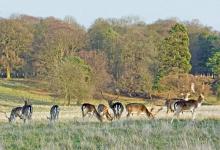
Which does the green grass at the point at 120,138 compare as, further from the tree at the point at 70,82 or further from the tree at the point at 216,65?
the tree at the point at 216,65

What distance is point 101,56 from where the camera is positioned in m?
63.3

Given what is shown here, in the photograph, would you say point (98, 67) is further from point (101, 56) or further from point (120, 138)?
point (120, 138)

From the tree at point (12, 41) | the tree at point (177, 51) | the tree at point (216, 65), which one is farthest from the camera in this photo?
the tree at point (12, 41)

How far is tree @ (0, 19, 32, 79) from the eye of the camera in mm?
67000

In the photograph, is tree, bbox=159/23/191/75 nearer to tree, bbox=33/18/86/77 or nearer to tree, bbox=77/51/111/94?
tree, bbox=77/51/111/94

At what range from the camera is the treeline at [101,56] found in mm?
54438

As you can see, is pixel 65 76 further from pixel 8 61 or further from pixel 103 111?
pixel 103 111

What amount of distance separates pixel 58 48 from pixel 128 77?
32.6 ft

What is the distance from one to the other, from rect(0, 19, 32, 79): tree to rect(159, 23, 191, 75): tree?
65.8 ft

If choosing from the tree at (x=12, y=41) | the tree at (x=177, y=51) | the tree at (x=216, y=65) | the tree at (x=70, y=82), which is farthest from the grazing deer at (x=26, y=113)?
the tree at (x=12, y=41)

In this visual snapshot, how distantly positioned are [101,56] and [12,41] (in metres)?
12.6

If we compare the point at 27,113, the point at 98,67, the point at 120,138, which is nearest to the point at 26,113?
the point at 27,113

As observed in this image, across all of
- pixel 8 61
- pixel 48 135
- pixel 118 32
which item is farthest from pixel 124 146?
pixel 118 32

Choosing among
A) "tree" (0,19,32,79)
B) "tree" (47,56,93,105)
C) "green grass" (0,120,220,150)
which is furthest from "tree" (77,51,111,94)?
"green grass" (0,120,220,150)
